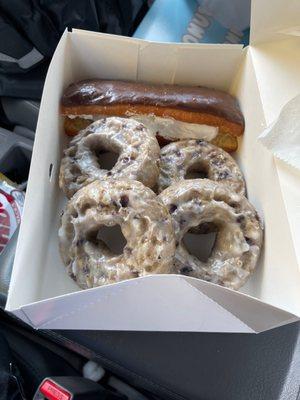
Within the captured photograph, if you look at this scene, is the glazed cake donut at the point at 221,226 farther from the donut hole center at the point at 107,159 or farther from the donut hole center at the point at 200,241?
the donut hole center at the point at 107,159

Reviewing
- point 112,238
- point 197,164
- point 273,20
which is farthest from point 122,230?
point 273,20

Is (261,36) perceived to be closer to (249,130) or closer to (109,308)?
(249,130)

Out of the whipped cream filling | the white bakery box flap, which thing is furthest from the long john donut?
the white bakery box flap

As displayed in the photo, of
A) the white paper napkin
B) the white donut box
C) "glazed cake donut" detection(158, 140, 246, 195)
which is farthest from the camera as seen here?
"glazed cake donut" detection(158, 140, 246, 195)

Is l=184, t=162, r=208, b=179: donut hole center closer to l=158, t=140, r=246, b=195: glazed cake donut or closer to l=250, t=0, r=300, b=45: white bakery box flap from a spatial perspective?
l=158, t=140, r=246, b=195: glazed cake donut

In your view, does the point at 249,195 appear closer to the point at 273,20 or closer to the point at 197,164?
the point at 197,164
